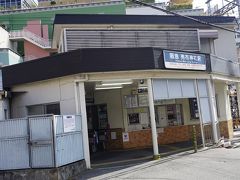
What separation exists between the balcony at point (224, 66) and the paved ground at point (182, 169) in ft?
17.8

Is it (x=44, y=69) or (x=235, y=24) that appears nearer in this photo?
(x=44, y=69)

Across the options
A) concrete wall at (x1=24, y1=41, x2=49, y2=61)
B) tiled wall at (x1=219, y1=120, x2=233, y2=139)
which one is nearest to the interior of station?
tiled wall at (x1=219, y1=120, x2=233, y2=139)

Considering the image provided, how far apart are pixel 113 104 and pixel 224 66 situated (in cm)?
675

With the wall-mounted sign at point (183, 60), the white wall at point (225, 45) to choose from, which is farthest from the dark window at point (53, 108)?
the white wall at point (225, 45)

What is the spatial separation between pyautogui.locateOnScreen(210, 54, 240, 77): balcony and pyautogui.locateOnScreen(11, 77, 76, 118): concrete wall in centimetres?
802

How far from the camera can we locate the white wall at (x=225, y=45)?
2606 centimetres

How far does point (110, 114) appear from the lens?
22531 mm

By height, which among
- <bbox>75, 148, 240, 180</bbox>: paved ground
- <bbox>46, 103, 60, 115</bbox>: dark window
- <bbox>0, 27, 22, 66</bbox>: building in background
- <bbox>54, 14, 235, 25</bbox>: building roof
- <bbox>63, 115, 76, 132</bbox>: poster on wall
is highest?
<bbox>0, 27, 22, 66</bbox>: building in background

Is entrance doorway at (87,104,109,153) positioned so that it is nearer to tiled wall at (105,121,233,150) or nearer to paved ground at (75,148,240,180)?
tiled wall at (105,121,233,150)

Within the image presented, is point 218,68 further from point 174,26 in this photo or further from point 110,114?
point 110,114

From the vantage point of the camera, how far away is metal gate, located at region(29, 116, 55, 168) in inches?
545

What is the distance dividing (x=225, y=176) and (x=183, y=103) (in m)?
12.1

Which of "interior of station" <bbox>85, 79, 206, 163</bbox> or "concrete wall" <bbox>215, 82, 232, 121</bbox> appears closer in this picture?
"interior of station" <bbox>85, 79, 206, 163</bbox>

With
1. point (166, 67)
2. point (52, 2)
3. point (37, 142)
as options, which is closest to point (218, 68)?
point (166, 67)
